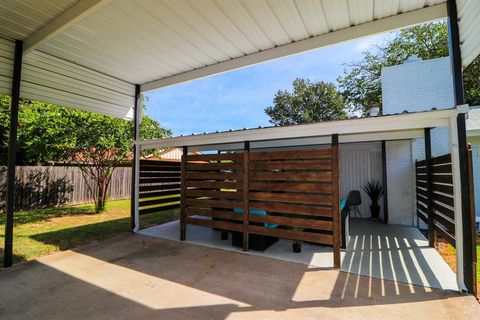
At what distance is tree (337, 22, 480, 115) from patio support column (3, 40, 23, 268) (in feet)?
50.6

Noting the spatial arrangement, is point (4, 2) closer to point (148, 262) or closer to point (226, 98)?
point (148, 262)

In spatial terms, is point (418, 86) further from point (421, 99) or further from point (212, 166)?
point (212, 166)

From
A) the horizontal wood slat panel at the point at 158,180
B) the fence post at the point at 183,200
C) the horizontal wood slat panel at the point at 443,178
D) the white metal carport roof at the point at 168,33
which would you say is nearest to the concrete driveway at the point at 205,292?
the fence post at the point at 183,200

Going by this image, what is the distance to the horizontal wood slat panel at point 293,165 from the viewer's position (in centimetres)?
412

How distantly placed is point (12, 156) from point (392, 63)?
64.6ft

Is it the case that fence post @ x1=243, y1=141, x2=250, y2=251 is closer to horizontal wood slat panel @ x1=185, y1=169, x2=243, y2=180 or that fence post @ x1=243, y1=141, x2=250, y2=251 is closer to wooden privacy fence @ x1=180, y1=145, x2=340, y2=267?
wooden privacy fence @ x1=180, y1=145, x2=340, y2=267

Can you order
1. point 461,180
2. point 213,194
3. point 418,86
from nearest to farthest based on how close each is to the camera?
point 461,180 < point 213,194 < point 418,86

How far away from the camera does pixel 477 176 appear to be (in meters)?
6.35

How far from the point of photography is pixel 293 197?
436 cm

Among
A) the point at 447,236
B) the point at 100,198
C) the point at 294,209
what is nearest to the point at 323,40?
the point at 294,209

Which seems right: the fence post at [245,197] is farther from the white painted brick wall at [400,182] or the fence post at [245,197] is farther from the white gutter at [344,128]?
the white painted brick wall at [400,182]

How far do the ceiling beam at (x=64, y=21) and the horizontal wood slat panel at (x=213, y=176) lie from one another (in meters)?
3.32

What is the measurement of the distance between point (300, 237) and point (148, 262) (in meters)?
2.63

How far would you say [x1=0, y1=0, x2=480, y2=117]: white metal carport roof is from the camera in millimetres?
3389
